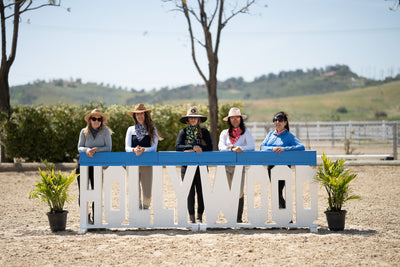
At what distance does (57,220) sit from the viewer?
19.4ft

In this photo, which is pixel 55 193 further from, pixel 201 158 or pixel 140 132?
pixel 201 158

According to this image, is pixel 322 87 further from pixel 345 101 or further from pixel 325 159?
pixel 325 159

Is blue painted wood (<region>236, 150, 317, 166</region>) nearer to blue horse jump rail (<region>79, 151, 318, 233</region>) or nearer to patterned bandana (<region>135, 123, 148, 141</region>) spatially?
blue horse jump rail (<region>79, 151, 318, 233</region>)

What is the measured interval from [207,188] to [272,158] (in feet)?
3.44

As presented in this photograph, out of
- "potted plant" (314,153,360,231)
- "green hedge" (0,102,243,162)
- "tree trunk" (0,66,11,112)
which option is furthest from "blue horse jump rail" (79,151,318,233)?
"tree trunk" (0,66,11,112)

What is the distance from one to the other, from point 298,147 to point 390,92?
390 ft

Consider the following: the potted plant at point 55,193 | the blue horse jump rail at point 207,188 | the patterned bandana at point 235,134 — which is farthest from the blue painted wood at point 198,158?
the potted plant at point 55,193

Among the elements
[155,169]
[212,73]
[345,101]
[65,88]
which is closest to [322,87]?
[345,101]

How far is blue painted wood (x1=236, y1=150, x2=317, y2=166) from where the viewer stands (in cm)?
600

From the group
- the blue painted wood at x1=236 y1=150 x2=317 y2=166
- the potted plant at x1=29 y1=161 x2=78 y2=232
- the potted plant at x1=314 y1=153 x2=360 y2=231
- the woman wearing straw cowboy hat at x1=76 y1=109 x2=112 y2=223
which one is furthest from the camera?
the woman wearing straw cowboy hat at x1=76 y1=109 x2=112 y2=223

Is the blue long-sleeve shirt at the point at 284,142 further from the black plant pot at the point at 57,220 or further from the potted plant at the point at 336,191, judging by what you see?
the black plant pot at the point at 57,220

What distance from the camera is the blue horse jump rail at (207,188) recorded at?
19.4 ft

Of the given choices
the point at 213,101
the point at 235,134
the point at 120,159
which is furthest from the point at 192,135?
the point at 213,101

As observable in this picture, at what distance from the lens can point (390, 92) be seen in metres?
113
